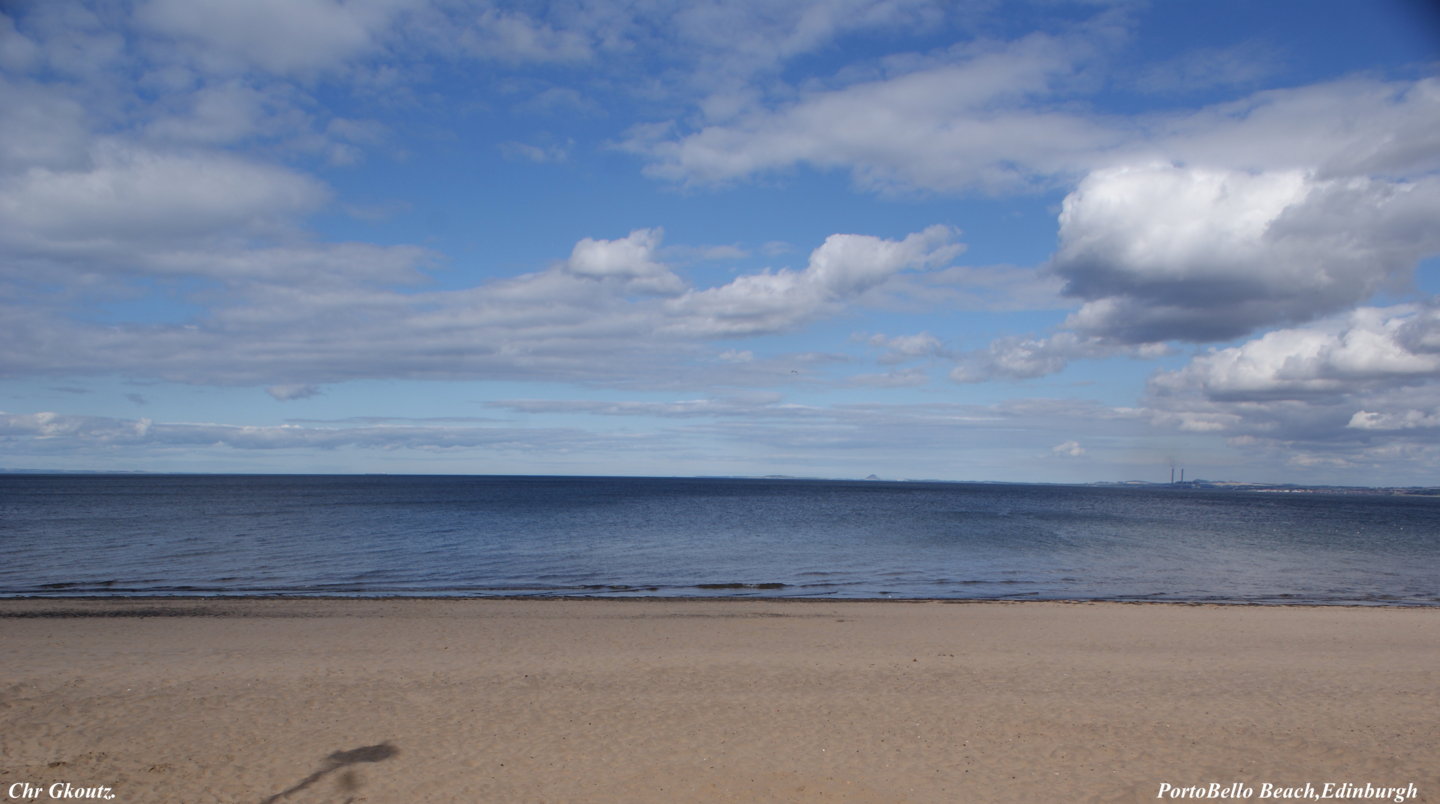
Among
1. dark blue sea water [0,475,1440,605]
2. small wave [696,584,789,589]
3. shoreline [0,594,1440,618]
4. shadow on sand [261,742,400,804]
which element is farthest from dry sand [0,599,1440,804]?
small wave [696,584,789,589]

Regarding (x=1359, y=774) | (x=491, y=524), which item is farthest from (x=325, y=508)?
(x=1359, y=774)

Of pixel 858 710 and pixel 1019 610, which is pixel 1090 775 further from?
pixel 1019 610

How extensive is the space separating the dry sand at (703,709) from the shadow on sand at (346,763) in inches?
1.6

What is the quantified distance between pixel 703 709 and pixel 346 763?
4.78 m

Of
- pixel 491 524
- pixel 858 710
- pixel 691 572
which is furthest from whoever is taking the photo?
pixel 491 524

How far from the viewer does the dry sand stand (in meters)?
9.13

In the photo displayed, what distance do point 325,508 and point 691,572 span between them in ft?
187

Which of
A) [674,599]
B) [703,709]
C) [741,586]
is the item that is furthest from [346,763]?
[741,586]

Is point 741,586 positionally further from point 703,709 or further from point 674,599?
point 703,709

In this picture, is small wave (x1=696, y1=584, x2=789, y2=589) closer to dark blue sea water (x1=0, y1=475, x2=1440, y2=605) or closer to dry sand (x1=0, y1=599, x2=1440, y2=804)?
dark blue sea water (x1=0, y1=475, x2=1440, y2=605)

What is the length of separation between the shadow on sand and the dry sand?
41mm

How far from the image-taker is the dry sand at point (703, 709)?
30.0 feet

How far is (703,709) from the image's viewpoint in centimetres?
1177

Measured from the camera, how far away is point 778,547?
42.0 metres
